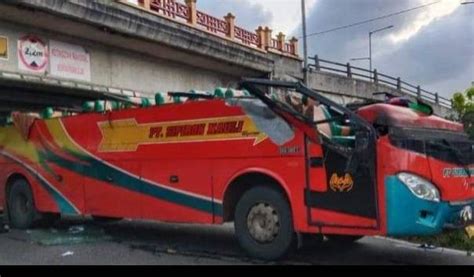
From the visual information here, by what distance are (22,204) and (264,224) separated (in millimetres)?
6295

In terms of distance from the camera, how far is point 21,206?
11500 mm

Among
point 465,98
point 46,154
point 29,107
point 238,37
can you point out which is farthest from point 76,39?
point 465,98

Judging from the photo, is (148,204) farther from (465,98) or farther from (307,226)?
(465,98)

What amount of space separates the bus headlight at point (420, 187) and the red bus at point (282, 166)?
12mm

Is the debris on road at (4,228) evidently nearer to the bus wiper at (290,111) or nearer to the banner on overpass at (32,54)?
the banner on overpass at (32,54)

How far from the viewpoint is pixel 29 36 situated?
1200cm

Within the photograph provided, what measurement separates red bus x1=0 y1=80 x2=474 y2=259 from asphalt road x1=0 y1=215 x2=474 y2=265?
0.48 metres

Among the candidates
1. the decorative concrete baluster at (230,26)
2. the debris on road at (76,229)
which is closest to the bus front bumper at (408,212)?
Answer: the debris on road at (76,229)

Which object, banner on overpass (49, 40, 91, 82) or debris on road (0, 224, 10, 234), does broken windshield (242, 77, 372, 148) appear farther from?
banner on overpass (49, 40, 91, 82)

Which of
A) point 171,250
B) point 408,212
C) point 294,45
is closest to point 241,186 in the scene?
point 171,250

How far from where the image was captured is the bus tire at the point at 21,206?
1127 cm

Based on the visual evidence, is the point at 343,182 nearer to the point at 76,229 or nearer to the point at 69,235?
the point at 69,235
